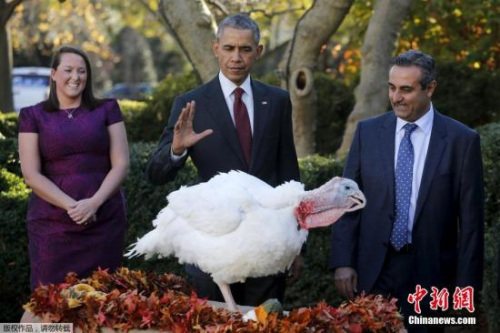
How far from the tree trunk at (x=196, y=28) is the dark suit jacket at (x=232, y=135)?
4330mm

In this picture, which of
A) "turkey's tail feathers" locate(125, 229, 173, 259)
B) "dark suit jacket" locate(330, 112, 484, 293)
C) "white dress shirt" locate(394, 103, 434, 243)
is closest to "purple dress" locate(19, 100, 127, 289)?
"turkey's tail feathers" locate(125, 229, 173, 259)

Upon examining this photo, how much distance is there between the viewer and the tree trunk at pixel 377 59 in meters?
9.14

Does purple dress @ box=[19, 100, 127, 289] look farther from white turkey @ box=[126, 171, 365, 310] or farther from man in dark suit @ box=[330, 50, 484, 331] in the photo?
white turkey @ box=[126, 171, 365, 310]

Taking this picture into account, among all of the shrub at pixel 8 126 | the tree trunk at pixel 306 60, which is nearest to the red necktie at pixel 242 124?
the tree trunk at pixel 306 60

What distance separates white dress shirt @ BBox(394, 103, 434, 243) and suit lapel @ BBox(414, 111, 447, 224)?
0.03 m

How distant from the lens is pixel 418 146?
4688 mm

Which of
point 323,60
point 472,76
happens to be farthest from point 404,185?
point 323,60

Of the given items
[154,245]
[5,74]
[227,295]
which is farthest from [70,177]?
[5,74]

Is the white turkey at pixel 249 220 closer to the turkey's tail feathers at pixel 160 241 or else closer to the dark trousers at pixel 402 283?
the turkey's tail feathers at pixel 160 241

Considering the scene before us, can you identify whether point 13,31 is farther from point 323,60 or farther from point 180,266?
point 180,266

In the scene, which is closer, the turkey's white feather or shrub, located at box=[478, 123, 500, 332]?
the turkey's white feather

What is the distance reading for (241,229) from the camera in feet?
12.3

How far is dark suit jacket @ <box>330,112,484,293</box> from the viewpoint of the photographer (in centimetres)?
461

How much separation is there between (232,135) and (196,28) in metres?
4.64
